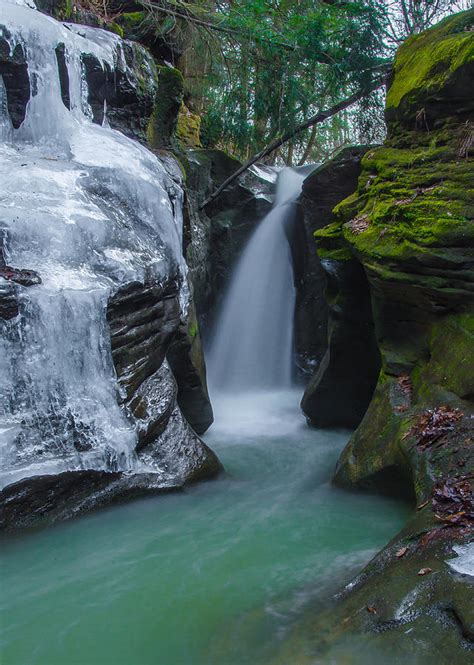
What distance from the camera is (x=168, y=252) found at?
6938mm

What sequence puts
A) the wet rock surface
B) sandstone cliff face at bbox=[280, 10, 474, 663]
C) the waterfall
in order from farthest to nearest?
the wet rock surface
the waterfall
sandstone cliff face at bbox=[280, 10, 474, 663]

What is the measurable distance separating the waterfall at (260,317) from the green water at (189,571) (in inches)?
175

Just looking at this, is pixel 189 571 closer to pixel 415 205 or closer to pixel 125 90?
pixel 415 205

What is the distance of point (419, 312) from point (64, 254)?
3.88 m

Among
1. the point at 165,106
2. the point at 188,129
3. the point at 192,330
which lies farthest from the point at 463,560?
the point at 188,129

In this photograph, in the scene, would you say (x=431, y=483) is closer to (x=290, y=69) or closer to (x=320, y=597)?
(x=320, y=597)

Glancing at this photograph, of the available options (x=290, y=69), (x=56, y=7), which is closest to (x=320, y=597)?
(x=290, y=69)

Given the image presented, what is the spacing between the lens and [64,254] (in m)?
5.79

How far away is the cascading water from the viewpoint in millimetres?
5113

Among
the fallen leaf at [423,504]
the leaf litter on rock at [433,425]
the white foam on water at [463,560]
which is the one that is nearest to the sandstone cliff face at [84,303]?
the leaf litter on rock at [433,425]

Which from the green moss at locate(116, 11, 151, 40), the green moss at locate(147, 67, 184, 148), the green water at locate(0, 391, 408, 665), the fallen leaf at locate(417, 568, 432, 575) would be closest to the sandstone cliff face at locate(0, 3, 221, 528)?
the green water at locate(0, 391, 408, 665)

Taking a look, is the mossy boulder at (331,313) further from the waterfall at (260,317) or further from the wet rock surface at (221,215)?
the wet rock surface at (221,215)

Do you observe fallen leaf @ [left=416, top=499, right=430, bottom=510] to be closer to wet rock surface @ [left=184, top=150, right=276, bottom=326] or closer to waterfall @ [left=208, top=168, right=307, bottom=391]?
waterfall @ [left=208, top=168, right=307, bottom=391]

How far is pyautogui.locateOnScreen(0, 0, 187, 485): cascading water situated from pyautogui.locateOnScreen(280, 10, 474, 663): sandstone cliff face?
2503mm
